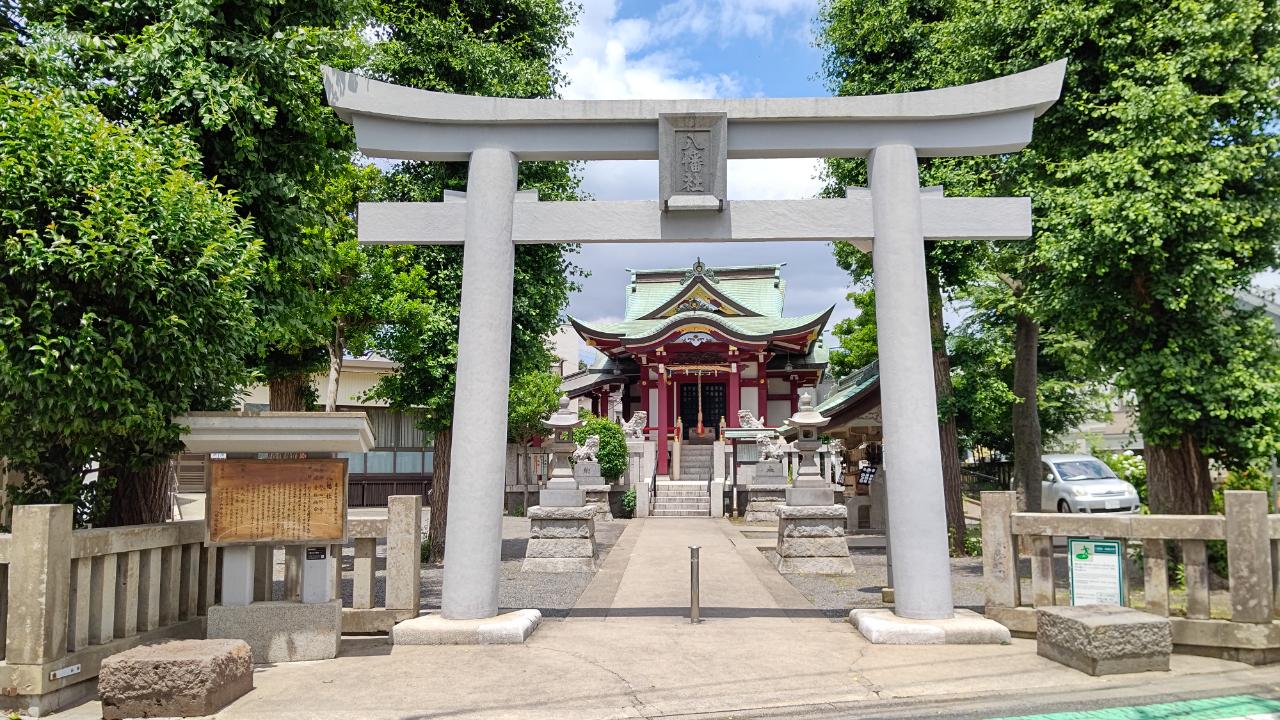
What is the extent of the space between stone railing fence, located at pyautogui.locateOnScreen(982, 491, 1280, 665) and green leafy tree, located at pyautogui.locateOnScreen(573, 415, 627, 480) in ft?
60.4

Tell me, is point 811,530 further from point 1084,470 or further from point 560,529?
point 1084,470

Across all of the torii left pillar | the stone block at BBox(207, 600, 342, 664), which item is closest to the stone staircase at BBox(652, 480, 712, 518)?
the torii left pillar

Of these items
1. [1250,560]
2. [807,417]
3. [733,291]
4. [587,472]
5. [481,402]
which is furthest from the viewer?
[733,291]

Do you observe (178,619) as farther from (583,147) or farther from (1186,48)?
(1186,48)

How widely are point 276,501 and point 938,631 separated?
5.88 metres

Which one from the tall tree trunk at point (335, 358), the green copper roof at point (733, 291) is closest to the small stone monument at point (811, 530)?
the tall tree trunk at point (335, 358)

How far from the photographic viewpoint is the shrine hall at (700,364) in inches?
1166

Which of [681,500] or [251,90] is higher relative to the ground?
[251,90]

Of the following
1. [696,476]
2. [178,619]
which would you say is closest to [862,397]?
[696,476]

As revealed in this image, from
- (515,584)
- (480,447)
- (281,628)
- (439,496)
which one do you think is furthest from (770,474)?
(281,628)

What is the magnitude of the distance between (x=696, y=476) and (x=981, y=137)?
21.2 metres

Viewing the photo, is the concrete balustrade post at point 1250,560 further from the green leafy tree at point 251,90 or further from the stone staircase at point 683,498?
the stone staircase at point 683,498

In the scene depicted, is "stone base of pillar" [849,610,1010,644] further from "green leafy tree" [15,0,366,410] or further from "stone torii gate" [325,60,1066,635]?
"green leafy tree" [15,0,366,410]

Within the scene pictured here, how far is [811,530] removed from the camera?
45.0 ft
